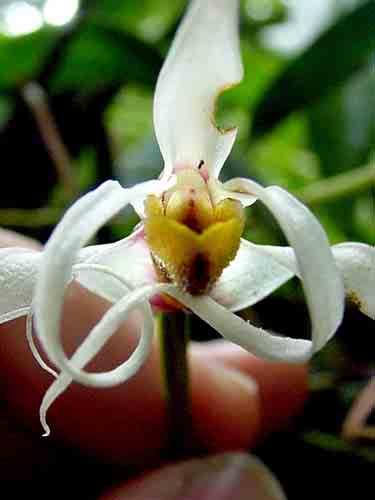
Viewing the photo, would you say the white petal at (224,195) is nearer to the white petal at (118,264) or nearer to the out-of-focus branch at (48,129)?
the white petal at (118,264)

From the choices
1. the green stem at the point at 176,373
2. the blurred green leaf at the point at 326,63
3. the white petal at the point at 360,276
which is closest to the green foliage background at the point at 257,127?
the blurred green leaf at the point at 326,63

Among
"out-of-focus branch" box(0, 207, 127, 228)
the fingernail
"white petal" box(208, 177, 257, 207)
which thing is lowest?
the fingernail

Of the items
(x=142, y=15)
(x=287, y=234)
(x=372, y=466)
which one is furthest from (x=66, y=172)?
(x=287, y=234)

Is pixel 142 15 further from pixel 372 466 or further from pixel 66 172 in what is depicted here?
pixel 372 466

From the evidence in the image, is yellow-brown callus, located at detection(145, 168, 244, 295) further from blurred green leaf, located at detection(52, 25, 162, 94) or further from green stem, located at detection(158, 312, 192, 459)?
blurred green leaf, located at detection(52, 25, 162, 94)

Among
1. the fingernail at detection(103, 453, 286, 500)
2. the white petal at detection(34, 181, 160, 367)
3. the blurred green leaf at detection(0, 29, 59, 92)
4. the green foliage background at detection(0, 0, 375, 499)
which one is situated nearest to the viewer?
the white petal at detection(34, 181, 160, 367)

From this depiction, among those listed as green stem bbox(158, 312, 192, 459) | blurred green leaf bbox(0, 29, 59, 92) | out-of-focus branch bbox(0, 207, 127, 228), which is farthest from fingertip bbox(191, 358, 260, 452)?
blurred green leaf bbox(0, 29, 59, 92)
